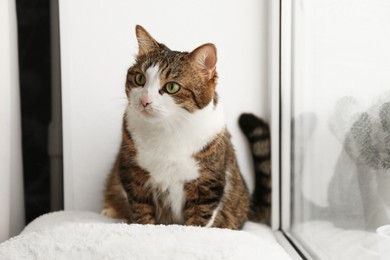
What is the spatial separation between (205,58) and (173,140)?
246mm

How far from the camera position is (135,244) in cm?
104

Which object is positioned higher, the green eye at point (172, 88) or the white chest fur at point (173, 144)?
the green eye at point (172, 88)

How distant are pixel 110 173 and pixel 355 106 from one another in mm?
894

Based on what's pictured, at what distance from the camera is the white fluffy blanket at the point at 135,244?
1008 mm

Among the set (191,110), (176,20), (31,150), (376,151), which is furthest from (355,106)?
(31,150)

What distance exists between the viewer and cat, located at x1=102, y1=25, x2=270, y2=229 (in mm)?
1243

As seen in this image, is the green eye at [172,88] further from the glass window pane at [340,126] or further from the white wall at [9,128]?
the white wall at [9,128]

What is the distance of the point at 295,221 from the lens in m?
1.66

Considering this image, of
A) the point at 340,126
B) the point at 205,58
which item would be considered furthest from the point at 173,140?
the point at 340,126

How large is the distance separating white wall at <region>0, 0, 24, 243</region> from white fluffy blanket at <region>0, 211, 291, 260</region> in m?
0.39

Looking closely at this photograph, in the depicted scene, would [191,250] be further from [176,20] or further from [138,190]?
[176,20]

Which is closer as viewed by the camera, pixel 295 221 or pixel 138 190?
pixel 138 190

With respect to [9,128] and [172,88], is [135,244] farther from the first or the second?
[9,128]

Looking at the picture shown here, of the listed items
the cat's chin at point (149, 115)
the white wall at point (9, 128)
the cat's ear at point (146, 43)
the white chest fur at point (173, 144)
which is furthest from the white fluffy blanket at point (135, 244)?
the cat's ear at point (146, 43)
